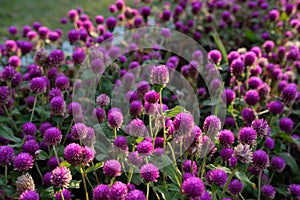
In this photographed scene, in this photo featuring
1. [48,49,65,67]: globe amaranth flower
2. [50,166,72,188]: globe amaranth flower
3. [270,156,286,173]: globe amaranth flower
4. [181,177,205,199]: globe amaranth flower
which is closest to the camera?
[181,177,205,199]: globe amaranth flower

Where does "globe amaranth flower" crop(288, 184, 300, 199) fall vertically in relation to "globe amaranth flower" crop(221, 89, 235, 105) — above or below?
below

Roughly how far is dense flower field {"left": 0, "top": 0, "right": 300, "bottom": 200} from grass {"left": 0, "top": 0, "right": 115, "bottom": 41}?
2.33 ft

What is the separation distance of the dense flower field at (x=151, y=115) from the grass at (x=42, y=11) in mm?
710

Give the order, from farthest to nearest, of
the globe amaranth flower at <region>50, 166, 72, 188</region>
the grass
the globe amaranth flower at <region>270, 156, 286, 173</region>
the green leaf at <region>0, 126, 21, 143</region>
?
the grass
the globe amaranth flower at <region>270, 156, 286, 173</region>
the green leaf at <region>0, 126, 21, 143</region>
the globe amaranth flower at <region>50, 166, 72, 188</region>

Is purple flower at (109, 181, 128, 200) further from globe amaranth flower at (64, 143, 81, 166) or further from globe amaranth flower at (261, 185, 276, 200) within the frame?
globe amaranth flower at (261, 185, 276, 200)

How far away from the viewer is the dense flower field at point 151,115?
117 centimetres

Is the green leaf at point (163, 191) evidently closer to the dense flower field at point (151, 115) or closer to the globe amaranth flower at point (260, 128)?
the dense flower field at point (151, 115)

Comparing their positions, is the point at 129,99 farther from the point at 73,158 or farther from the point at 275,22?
the point at 275,22

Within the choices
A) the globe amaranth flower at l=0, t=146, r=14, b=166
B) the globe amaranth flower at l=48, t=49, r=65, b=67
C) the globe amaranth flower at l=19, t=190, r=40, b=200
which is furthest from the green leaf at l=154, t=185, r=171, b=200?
the globe amaranth flower at l=48, t=49, r=65, b=67

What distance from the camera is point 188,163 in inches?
50.2

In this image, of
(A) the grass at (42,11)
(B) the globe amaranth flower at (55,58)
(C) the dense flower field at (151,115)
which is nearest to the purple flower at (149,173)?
(C) the dense flower field at (151,115)

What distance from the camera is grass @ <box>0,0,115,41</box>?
128 inches

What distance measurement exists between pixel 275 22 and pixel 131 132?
178 centimetres

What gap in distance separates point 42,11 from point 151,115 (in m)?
2.64
